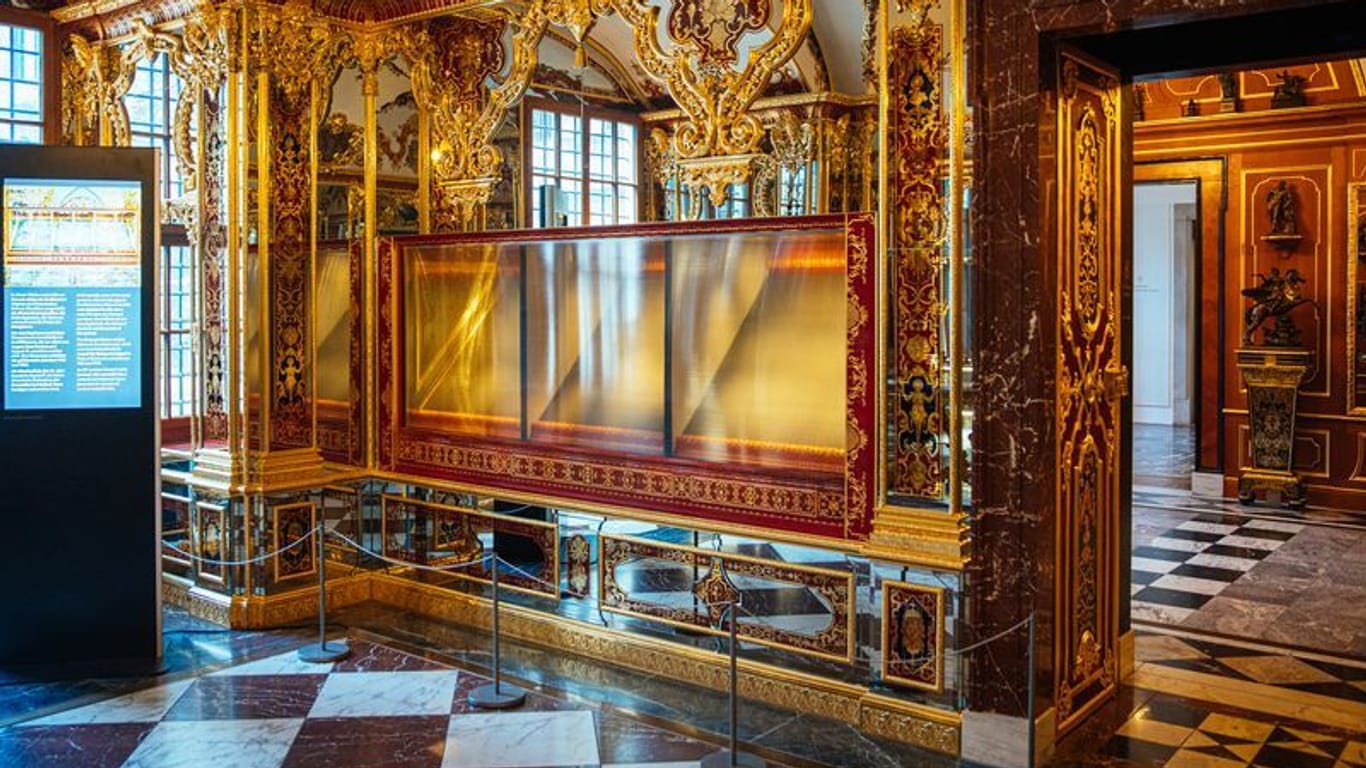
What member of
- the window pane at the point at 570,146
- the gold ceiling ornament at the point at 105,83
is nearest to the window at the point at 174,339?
the gold ceiling ornament at the point at 105,83

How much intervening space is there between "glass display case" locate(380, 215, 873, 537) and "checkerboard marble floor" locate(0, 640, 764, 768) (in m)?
1.10

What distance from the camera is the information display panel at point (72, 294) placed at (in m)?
5.52

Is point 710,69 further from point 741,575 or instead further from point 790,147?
point 790,147

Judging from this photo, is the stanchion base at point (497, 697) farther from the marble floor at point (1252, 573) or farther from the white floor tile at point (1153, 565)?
the white floor tile at point (1153, 565)

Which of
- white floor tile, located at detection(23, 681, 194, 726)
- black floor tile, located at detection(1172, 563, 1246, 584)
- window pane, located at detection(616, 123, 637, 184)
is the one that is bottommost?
white floor tile, located at detection(23, 681, 194, 726)

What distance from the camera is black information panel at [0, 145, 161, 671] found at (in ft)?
18.2

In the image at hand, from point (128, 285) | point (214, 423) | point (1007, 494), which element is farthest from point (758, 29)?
point (214, 423)

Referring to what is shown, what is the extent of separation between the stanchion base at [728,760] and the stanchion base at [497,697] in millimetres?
1018

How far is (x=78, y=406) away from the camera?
561 cm

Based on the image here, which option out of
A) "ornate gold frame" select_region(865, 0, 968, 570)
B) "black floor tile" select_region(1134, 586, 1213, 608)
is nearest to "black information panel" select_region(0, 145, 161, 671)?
"ornate gold frame" select_region(865, 0, 968, 570)

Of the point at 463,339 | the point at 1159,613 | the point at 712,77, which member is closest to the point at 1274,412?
the point at 1159,613

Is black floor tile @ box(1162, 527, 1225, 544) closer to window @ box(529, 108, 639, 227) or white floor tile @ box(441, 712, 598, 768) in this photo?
window @ box(529, 108, 639, 227)

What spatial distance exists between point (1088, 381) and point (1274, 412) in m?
6.19

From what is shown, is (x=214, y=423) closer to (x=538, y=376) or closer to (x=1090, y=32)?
(x=538, y=376)
